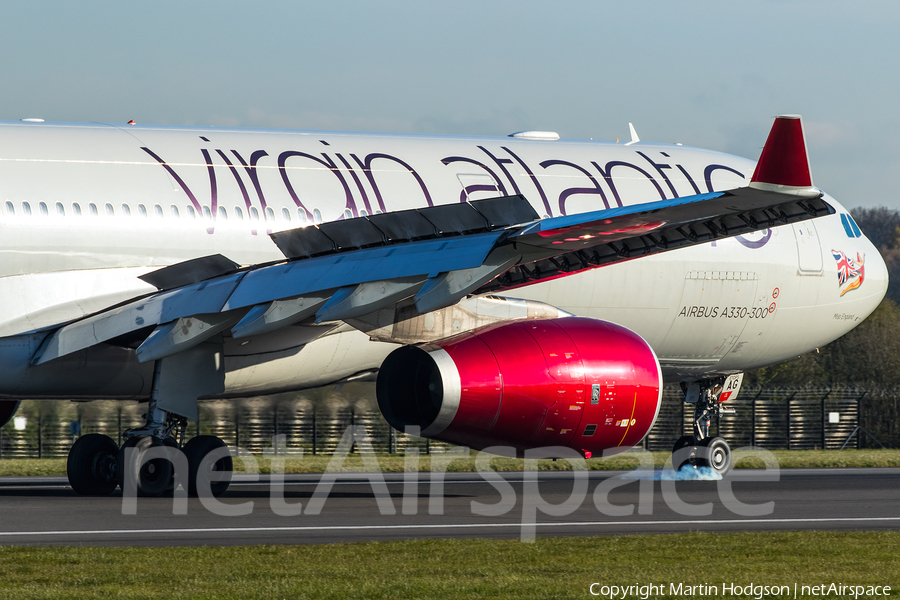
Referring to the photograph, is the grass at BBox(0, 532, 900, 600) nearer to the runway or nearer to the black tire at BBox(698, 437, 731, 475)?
the runway

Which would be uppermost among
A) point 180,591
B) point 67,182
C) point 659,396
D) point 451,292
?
point 67,182

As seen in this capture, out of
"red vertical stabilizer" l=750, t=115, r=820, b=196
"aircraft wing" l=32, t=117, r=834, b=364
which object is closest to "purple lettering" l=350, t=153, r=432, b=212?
"aircraft wing" l=32, t=117, r=834, b=364

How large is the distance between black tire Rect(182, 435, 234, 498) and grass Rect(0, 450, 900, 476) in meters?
9.86

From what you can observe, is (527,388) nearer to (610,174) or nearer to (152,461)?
(152,461)

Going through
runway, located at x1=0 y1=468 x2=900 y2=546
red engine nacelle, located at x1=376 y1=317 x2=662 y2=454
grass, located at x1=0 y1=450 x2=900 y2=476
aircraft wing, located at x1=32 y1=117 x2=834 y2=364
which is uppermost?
aircraft wing, located at x1=32 y1=117 x2=834 y2=364

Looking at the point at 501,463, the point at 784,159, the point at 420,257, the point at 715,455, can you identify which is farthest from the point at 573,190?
the point at 501,463

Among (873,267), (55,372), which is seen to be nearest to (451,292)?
(55,372)

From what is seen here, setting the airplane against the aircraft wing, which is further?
the airplane

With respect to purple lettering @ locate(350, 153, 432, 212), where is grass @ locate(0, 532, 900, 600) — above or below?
below

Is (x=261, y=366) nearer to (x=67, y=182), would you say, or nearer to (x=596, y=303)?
(x=67, y=182)

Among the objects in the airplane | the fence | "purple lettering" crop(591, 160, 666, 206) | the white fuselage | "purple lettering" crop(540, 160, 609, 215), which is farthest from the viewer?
the fence

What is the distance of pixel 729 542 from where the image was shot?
11727 millimetres

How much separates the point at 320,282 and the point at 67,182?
14.0 ft

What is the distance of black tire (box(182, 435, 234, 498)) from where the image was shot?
53.5 feet
